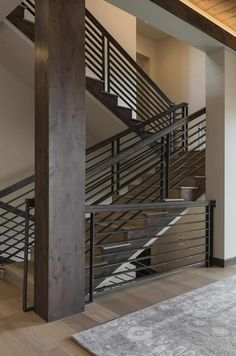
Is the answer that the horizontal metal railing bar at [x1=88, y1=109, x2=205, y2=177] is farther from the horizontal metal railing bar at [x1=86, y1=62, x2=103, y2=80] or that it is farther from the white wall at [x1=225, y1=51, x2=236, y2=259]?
the horizontal metal railing bar at [x1=86, y1=62, x2=103, y2=80]

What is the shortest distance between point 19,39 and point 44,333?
320 cm

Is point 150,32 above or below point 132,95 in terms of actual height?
above

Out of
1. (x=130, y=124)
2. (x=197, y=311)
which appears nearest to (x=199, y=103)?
(x=130, y=124)

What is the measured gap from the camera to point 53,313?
2.26 m

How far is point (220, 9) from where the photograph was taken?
132 inches

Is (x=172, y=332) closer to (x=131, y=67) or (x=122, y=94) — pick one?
(x=122, y=94)

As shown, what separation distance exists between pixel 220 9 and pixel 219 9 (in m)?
0.01

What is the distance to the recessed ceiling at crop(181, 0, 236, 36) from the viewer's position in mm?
3224

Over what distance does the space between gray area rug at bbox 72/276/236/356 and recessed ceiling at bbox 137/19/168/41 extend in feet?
21.0

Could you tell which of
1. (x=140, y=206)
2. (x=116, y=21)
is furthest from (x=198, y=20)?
(x=116, y=21)

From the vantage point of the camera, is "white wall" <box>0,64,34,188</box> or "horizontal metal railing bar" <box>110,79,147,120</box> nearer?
"white wall" <box>0,64,34,188</box>

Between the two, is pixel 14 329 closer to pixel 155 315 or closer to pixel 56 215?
pixel 56 215

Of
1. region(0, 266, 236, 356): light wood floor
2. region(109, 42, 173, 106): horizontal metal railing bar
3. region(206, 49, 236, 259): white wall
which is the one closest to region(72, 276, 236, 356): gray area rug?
region(0, 266, 236, 356): light wood floor

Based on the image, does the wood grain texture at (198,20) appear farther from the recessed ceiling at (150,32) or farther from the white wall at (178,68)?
the recessed ceiling at (150,32)
